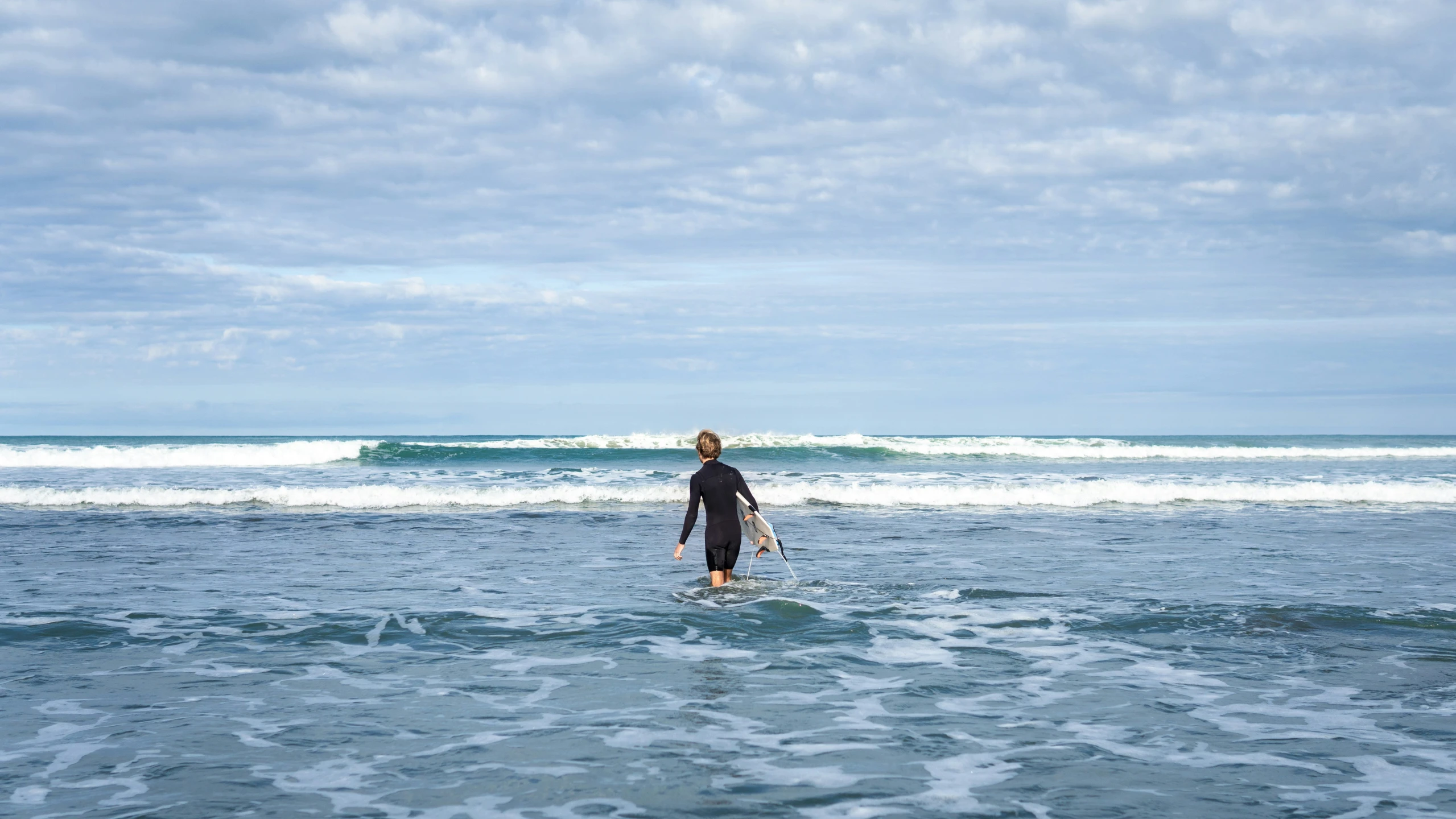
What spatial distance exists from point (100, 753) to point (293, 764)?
119 centimetres

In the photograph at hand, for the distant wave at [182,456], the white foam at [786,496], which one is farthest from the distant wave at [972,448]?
the white foam at [786,496]

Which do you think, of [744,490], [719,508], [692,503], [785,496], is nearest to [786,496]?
[785,496]

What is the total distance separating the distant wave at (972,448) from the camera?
155 ft

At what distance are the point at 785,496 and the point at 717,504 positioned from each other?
12432mm

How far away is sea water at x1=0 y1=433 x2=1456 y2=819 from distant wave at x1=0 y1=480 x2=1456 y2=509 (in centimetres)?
347

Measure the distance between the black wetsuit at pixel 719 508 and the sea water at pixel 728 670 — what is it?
0.45m

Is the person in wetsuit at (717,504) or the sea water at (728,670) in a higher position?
the person in wetsuit at (717,504)

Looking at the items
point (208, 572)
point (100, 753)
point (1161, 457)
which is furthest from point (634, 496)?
point (1161, 457)

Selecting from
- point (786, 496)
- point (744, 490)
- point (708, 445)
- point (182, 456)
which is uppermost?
point (708, 445)

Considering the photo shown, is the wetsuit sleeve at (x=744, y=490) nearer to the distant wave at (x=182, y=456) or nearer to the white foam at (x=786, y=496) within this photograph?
the white foam at (x=786, y=496)

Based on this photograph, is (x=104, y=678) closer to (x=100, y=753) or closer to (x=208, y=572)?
(x=100, y=753)

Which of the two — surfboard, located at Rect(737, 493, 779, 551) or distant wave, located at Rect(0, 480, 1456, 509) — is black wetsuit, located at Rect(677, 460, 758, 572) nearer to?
surfboard, located at Rect(737, 493, 779, 551)

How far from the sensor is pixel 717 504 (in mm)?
11016

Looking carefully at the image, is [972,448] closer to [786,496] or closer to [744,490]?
[786,496]
